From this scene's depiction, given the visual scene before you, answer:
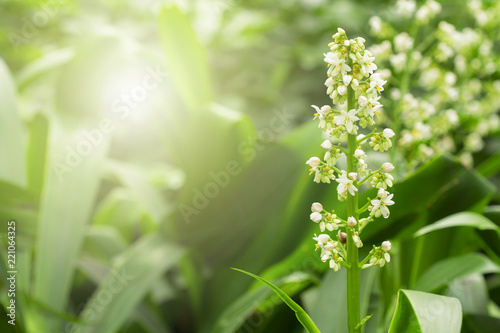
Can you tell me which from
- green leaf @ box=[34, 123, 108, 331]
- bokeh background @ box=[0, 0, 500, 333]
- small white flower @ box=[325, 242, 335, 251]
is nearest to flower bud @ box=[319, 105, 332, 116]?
small white flower @ box=[325, 242, 335, 251]

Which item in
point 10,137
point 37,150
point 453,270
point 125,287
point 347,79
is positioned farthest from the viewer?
point 37,150

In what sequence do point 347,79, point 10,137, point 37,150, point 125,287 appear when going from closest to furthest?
1. point 347,79
2. point 125,287
3. point 10,137
4. point 37,150

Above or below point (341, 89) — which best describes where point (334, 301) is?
below

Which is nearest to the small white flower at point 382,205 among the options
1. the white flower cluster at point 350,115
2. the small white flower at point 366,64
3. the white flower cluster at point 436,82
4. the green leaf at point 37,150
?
the white flower cluster at point 350,115

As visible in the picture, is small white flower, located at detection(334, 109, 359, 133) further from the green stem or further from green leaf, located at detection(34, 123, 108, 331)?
green leaf, located at detection(34, 123, 108, 331)

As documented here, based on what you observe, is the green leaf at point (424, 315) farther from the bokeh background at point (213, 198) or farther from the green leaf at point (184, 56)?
the green leaf at point (184, 56)

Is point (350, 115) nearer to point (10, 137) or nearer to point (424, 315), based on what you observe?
point (424, 315)

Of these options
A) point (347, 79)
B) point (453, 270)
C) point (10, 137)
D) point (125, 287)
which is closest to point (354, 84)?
point (347, 79)
